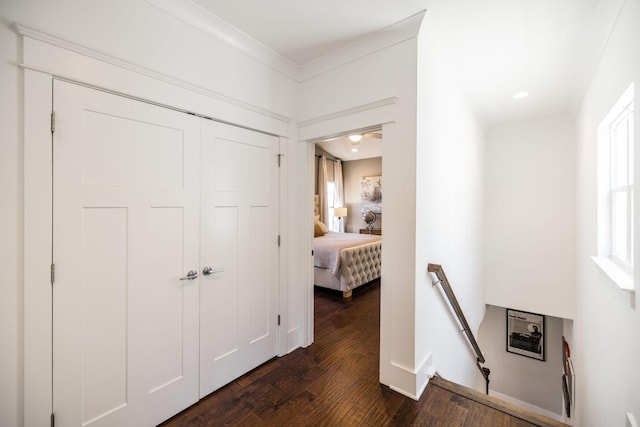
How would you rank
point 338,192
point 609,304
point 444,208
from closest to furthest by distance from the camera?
point 609,304, point 444,208, point 338,192

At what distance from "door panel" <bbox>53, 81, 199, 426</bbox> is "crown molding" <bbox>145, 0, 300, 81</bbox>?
0.59 metres

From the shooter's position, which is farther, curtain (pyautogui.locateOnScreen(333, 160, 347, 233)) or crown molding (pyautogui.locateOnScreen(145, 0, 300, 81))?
curtain (pyautogui.locateOnScreen(333, 160, 347, 233))

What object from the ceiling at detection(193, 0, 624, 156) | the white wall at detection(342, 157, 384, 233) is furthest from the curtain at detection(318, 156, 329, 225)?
the ceiling at detection(193, 0, 624, 156)

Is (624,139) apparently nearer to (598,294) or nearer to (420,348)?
(598,294)

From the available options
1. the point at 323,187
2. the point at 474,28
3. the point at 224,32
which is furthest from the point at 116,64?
the point at 323,187

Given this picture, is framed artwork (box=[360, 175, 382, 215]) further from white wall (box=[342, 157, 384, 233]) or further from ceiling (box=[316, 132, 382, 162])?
ceiling (box=[316, 132, 382, 162])

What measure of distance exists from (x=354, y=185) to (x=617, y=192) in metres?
6.44

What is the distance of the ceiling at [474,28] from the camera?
67.3 inches

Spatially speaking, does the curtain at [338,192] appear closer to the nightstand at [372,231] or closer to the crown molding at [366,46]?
the nightstand at [372,231]

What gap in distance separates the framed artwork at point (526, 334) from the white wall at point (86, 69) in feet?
18.0

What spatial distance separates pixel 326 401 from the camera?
1.86 metres

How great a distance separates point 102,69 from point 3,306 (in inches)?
47.0

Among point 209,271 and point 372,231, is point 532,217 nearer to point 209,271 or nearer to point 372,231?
point 372,231

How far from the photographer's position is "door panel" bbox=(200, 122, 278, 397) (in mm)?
1896
